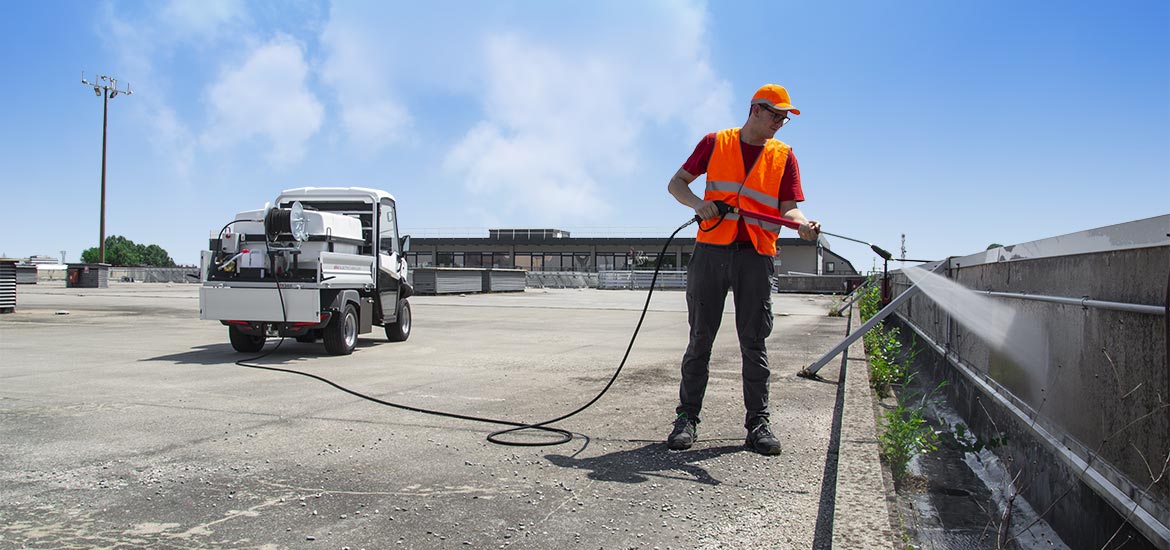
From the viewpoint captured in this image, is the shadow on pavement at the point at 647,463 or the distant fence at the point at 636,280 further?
the distant fence at the point at 636,280

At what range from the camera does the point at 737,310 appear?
4.81 meters

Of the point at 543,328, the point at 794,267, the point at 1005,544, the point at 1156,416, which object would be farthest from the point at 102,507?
the point at 794,267

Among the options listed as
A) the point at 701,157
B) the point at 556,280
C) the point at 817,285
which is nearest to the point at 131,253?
the point at 556,280

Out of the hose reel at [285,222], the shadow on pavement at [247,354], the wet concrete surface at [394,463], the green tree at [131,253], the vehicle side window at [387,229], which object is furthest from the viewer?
the green tree at [131,253]

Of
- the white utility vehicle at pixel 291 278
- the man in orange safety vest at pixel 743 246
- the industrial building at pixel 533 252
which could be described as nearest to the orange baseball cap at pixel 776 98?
the man in orange safety vest at pixel 743 246

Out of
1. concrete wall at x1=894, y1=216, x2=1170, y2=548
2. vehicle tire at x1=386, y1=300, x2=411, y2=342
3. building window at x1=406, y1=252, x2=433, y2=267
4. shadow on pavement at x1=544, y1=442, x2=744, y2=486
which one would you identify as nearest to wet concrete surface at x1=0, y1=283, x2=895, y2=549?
shadow on pavement at x1=544, y1=442, x2=744, y2=486

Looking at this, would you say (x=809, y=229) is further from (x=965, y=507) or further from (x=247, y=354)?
(x=247, y=354)

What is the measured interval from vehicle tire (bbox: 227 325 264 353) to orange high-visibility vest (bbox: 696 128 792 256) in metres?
7.74

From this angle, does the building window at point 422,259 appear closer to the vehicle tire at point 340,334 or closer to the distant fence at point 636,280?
the distant fence at point 636,280

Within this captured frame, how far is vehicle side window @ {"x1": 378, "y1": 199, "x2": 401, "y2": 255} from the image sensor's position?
1173cm

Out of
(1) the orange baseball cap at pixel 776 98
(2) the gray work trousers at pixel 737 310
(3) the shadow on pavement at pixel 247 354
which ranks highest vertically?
(1) the orange baseball cap at pixel 776 98

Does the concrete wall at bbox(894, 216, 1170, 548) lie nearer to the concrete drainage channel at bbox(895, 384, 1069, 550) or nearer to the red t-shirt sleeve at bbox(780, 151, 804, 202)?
the concrete drainage channel at bbox(895, 384, 1069, 550)

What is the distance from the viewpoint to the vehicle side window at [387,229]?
1173cm

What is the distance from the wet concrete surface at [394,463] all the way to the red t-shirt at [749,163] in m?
1.51
